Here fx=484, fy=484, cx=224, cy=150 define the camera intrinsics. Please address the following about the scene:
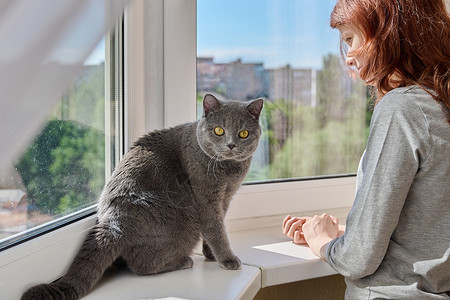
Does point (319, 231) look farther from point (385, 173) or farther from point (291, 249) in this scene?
point (385, 173)

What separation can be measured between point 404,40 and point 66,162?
765 millimetres

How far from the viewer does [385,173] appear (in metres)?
0.90

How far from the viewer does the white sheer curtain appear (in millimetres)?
491

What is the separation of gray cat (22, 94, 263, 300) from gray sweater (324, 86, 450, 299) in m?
0.33

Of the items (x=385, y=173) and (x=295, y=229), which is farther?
(x=295, y=229)

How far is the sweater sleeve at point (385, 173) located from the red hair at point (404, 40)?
0.10m

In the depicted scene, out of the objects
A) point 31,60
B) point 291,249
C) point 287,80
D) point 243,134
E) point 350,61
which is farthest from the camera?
point 287,80

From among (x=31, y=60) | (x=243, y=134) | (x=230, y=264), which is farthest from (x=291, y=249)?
(x=31, y=60)

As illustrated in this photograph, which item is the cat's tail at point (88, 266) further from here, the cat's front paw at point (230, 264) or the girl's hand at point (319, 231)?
the girl's hand at point (319, 231)

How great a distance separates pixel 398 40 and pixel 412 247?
412mm

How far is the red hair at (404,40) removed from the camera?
0.97m

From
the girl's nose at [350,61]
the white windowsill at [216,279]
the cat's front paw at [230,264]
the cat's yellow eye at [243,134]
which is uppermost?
the girl's nose at [350,61]

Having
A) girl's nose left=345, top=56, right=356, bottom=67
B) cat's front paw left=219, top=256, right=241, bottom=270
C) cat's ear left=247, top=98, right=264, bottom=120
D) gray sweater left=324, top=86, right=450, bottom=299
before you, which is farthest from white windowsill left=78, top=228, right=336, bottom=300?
girl's nose left=345, top=56, right=356, bottom=67

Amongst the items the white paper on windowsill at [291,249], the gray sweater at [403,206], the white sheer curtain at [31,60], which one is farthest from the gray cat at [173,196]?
the white sheer curtain at [31,60]
